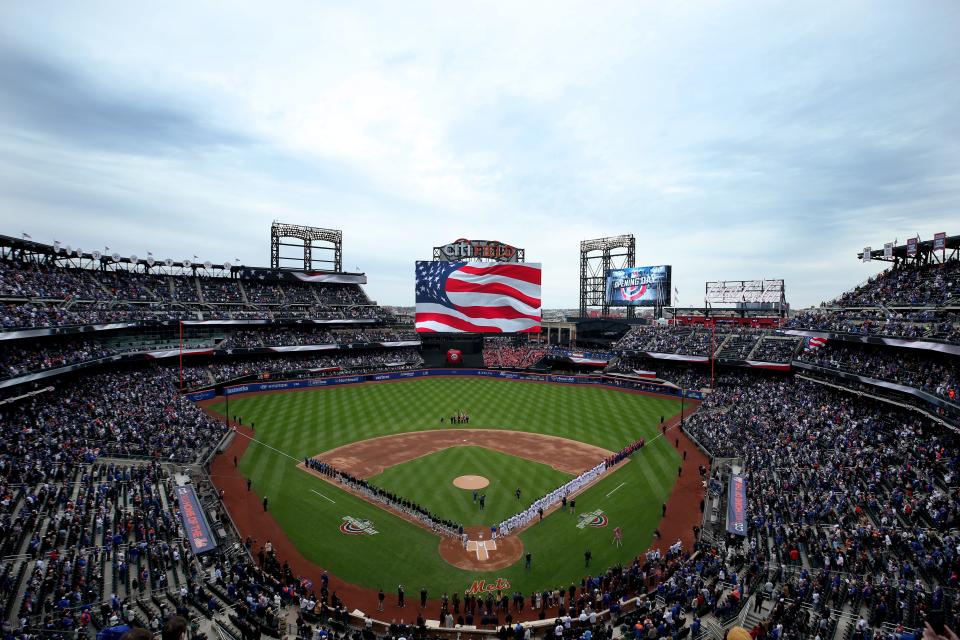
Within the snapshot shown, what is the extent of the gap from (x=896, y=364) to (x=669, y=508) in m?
21.9

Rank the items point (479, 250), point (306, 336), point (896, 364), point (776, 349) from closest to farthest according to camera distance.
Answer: point (896, 364) < point (776, 349) < point (306, 336) < point (479, 250)

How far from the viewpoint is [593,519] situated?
27250 mm

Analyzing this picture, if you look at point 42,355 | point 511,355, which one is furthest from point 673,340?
Result: point 42,355

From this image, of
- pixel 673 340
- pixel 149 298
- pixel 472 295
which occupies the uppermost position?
pixel 472 295

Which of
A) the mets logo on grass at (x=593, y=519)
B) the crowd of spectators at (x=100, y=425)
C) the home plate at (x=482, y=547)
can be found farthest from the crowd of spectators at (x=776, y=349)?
the crowd of spectators at (x=100, y=425)

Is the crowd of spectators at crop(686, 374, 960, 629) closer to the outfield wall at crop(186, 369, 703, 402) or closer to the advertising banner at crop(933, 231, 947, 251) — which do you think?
the advertising banner at crop(933, 231, 947, 251)

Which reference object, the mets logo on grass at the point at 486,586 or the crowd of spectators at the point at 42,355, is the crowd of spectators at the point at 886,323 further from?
the crowd of spectators at the point at 42,355

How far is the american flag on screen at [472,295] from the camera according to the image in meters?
75.1

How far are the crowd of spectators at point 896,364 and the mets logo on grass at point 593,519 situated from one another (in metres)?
19.8

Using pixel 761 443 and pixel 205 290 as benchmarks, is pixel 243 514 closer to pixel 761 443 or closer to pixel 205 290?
pixel 761 443

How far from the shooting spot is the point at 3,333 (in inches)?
1256

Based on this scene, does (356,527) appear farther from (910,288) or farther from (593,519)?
(910,288)

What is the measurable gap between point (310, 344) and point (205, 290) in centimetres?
1717

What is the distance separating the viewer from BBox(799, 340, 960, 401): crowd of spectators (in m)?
30.0
